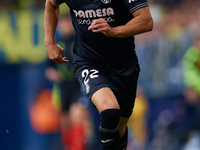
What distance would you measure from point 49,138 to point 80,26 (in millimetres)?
3599

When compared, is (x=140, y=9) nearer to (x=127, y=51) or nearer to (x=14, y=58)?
(x=127, y=51)

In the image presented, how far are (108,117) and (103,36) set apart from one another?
937mm

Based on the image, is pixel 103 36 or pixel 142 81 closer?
pixel 103 36

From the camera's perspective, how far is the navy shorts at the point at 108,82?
4.37 metres

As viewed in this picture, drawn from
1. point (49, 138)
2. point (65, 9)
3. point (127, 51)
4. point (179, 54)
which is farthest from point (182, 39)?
point (127, 51)

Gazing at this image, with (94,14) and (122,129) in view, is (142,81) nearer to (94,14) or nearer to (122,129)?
(122,129)

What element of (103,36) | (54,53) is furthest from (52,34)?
(103,36)

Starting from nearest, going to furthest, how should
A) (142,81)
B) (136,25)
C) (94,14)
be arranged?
(136,25)
(94,14)
(142,81)

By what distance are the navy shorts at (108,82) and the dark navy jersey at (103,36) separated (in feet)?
0.29

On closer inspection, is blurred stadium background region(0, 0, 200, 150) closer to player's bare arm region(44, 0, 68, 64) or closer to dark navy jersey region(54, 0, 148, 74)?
player's bare arm region(44, 0, 68, 64)

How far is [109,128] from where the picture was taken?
13.5 ft

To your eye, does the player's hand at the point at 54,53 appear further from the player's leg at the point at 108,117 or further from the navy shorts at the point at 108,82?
the player's leg at the point at 108,117

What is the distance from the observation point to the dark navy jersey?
437 centimetres

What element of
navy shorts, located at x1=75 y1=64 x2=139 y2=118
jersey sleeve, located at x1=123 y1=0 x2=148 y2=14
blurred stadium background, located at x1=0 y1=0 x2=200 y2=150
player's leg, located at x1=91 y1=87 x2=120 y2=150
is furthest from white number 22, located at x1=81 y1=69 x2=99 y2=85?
blurred stadium background, located at x1=0 y1=0 x2=200 y2=150
